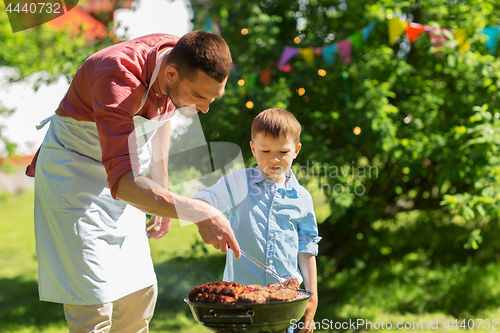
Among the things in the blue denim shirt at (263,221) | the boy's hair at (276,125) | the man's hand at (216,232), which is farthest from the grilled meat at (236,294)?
the boy's hair at (276,125)

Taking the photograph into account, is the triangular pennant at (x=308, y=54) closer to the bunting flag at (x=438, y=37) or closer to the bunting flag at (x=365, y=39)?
the bunting flag at (x=365, y=39)

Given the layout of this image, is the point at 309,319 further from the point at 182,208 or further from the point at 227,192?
the point at 182,208

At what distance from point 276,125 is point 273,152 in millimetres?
107

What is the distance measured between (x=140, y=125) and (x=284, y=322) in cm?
93

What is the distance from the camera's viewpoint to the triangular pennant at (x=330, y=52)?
3686mm

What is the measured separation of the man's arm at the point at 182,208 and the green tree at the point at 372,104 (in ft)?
6.91

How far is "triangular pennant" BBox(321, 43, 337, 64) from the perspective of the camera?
3.69 meters

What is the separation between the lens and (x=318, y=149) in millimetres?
3650

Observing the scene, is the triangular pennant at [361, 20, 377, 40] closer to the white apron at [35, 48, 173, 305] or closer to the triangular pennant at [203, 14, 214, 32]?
the triangular pennant at [203, 14, 214, 32]

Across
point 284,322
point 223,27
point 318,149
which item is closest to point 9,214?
point 223,27

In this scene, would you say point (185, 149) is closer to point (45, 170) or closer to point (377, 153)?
point (45, 170)

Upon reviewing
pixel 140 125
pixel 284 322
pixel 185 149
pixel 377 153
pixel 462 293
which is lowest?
pixel 462 293

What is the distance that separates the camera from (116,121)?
57.7 inches

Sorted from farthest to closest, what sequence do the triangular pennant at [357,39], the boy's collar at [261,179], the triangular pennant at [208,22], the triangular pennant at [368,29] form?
the triangular pennant at [208,22]
the triangular pennant at [357,39]
the triangular pennant at [368,29]
the boy's collar at [261,179]
